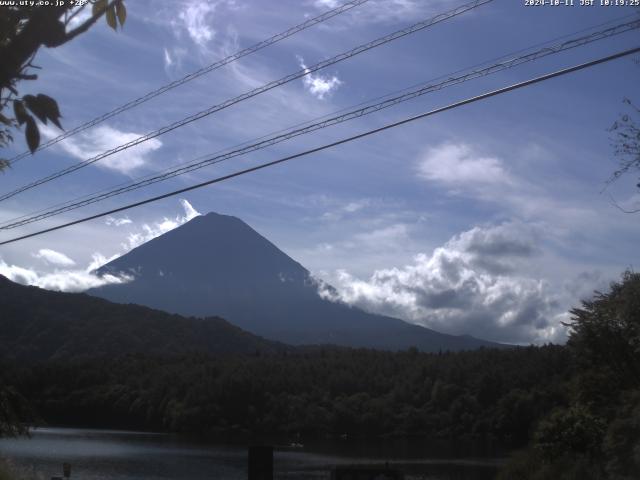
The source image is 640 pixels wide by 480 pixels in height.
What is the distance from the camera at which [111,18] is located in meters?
3.85

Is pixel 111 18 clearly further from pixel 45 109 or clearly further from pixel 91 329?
pixel 91 329

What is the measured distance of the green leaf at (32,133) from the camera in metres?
3.56

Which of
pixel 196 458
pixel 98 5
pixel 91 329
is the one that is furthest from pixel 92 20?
pixel 91 329

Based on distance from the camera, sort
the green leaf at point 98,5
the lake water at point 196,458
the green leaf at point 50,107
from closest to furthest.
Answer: the green leaf at point 50,107
the green leaf at point 98,5
the lake water at point 196,458

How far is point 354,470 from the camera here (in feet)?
29.5

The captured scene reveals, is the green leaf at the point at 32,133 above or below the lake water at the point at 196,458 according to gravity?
above

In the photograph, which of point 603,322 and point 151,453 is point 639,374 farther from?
point 151,453

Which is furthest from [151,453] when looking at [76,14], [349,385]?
[76,14]

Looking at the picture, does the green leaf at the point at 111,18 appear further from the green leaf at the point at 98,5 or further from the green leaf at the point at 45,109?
the green leaf at the point at 45,109

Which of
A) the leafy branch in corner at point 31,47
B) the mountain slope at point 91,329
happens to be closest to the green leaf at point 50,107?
the leafy branch in corner at point 31,47

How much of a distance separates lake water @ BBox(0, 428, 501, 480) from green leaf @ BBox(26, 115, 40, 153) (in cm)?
3639

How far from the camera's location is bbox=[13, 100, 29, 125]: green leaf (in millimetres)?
3604

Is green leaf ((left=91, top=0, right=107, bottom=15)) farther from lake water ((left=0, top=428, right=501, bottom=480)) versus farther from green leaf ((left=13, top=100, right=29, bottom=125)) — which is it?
lake water ((left=0, top=428, right=501, bottom=480))

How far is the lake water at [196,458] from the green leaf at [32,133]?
36.4 meters
